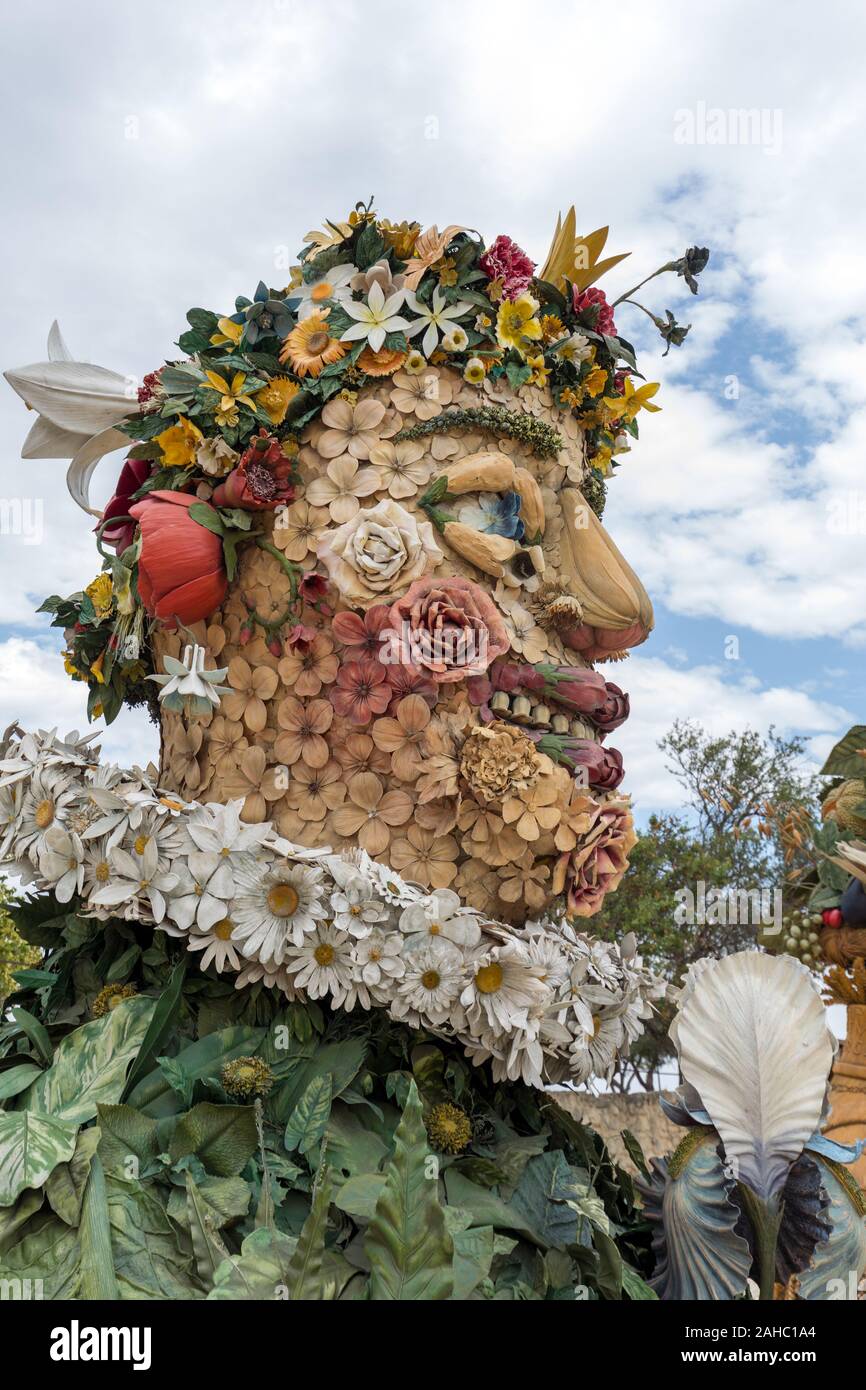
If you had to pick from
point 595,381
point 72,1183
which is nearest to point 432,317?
point 595,381

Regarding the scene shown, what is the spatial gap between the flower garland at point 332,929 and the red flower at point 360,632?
0.42 m

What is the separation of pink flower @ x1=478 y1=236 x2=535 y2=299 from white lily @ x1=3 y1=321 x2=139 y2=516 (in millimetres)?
1097

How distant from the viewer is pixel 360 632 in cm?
284

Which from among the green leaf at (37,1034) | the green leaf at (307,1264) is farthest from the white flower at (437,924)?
the green leaf at (37,1034)

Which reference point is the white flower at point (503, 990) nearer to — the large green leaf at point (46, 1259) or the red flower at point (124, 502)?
the large green leaf at point (46, 1259)

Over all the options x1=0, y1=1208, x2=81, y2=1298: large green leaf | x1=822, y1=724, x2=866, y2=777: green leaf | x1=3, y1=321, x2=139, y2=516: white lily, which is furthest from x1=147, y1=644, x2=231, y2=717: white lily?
x1=822, y1=724, x2=866, y2=777: green leaf

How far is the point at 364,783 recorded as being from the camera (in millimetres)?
2838

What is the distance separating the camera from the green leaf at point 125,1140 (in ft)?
7.72

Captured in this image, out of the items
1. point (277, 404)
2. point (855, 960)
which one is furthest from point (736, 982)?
point (855, 960)

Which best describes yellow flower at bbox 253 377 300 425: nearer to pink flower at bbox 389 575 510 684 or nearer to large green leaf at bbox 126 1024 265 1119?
pink flower at bbox 389 575 510 684

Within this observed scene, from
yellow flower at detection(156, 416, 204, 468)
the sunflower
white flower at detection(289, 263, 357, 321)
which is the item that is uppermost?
white flower at detection(289, 263, 357, 321)

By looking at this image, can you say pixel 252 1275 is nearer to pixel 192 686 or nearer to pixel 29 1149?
pixel 29 1149

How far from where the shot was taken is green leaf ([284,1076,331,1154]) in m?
2.47
